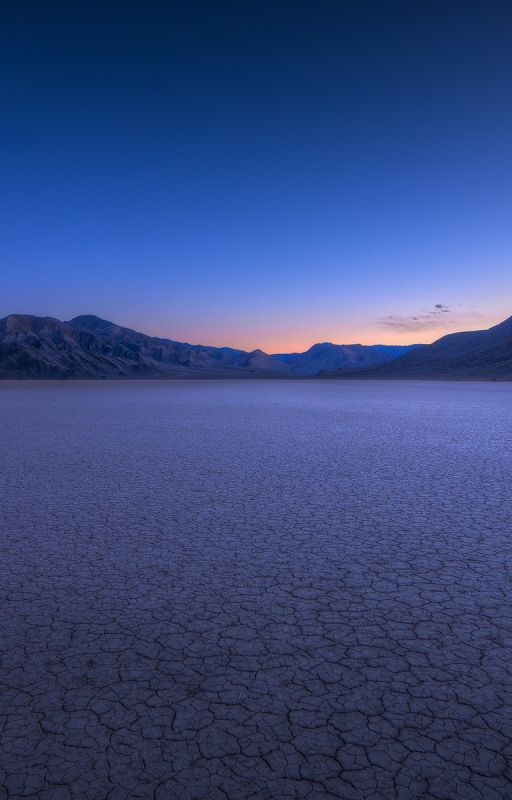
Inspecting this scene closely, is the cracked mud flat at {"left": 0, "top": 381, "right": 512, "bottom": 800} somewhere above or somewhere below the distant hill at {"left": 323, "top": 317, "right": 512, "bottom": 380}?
below

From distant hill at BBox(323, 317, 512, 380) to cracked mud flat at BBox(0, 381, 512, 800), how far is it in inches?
4371

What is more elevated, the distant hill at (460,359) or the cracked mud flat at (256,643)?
the distant hill at (460,359)

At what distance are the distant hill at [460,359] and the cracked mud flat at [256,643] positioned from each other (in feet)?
364

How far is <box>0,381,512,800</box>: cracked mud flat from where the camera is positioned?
204 cm

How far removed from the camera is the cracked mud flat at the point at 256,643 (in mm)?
2045

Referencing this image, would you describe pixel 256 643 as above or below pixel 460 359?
below

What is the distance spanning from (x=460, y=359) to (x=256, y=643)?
147 metres

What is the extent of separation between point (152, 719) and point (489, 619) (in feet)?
7.16

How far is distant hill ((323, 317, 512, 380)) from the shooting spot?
395 feet

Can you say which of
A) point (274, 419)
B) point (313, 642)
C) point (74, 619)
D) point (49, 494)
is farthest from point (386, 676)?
point (274, 419)

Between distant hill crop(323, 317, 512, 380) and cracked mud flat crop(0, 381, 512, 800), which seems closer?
cracked mud flat crop(0, 381, 512, 800)

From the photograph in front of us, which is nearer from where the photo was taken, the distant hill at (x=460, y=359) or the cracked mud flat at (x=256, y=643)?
the cracked mud flat at (x=256, y=643)

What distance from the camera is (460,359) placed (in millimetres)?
137750

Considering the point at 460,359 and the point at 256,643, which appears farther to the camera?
the point at 460,359
